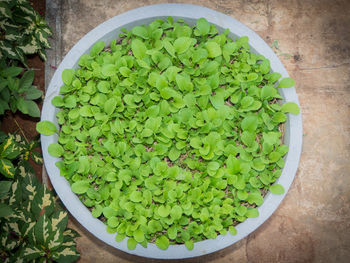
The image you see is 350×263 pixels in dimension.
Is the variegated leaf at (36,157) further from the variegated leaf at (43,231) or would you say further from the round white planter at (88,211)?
the variegated leaf at (43,231)

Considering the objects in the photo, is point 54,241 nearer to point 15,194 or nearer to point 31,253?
point 31,253

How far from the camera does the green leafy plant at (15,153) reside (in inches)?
59.1

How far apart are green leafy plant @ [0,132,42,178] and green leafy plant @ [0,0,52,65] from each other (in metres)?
0.43

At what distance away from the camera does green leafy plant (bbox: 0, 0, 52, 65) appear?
164 cm

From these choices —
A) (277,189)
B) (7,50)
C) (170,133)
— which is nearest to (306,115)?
(277,189)

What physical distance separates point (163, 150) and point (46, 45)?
893mm

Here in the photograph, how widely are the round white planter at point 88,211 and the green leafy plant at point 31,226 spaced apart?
120 mm

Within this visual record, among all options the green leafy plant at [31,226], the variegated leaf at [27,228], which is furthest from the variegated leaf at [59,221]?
the variegated leaf at [27,228]

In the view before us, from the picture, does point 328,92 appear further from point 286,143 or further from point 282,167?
point 282,167

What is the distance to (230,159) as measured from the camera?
4.91 feet

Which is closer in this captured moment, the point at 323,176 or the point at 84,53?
the point at 84,53

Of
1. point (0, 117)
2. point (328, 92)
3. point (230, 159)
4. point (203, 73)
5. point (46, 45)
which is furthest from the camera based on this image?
point (328, 92)

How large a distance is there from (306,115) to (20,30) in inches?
68.1

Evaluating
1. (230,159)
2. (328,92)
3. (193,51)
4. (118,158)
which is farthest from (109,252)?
(328,92)
